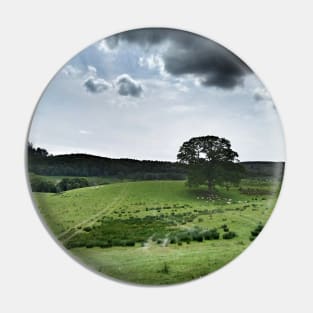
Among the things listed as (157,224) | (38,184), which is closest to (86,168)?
(38,184)

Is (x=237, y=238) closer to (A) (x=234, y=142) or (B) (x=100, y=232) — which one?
(A) (x=234, y=142)

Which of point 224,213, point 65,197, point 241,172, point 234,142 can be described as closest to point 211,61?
point 234,142

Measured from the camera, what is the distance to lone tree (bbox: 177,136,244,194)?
5.69 feet

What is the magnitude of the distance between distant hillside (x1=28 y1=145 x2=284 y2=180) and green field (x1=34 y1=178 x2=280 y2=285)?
0.03 metres

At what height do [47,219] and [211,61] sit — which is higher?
[211,61]

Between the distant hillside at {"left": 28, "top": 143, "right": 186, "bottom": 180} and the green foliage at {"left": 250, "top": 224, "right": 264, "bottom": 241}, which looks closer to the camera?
the distant hillside at {"left": 28, "top": 143, "right": 186, "bottom": 180}

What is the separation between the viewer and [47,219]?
5.49ft

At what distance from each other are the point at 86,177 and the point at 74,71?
0.37m

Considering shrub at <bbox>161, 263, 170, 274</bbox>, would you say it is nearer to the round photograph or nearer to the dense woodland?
the round photograph

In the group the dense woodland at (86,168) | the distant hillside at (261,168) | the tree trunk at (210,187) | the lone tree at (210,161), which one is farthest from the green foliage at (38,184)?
the distant hillside at (261,168)

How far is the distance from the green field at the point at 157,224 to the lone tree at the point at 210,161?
0.03m

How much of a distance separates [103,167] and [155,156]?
0.62 ft

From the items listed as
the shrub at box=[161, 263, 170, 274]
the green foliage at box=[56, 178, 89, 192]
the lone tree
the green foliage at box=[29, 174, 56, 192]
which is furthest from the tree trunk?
the green foliage at box=[29, 174, 56, 192]

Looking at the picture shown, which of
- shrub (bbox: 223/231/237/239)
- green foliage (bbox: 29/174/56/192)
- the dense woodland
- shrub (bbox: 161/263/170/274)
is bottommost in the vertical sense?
shrub (bbox: 161/263/170/274)
